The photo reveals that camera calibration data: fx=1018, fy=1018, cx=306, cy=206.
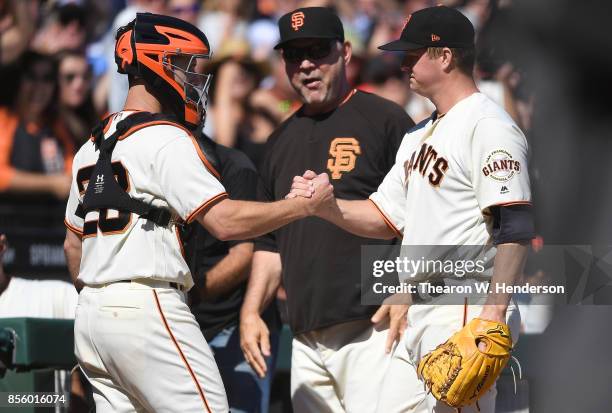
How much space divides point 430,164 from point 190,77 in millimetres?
997

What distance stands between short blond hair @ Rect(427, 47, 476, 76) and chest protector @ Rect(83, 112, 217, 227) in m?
1.01

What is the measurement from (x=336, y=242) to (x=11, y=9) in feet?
13.9

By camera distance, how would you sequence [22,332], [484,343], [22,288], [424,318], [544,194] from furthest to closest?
[544,194], [22,288], [22,332], [424,318], [484,343]

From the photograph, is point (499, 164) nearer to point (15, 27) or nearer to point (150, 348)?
point (150, 348)

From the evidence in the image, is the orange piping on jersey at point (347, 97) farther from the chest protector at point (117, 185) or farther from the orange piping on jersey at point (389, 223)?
the chest protector at point (117, 185)

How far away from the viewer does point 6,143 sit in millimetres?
7754

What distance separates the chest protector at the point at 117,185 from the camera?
12.2ft

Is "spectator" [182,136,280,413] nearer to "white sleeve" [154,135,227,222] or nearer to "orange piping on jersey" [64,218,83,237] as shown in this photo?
"orange piping on jersey" [64,218,83,237]

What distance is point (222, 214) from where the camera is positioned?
370 cm

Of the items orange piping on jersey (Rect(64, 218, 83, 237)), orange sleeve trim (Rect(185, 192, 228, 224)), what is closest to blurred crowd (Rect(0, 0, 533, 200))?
orange piping on jersey (Rect(64, 218, 83, 237))

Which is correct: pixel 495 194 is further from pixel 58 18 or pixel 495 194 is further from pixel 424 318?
pixel 58 18

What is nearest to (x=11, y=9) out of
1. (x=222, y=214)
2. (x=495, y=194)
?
(x=222, y=214)

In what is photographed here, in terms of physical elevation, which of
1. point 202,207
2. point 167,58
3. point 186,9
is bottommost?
point 202,207

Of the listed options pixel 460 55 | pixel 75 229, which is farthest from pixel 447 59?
pixel 75 229
